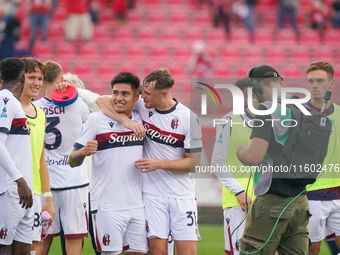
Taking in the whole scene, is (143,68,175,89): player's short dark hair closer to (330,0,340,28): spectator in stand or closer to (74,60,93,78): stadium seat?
(74,60,93,78): stadium seat

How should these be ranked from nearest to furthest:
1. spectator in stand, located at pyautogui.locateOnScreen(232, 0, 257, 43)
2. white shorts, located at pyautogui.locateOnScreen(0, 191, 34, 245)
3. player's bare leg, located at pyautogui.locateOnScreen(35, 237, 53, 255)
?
white shorts, located at pyautogui.locateOnScreen(0, 191, 34, 245)
player's bare leg, located at pyautogui.locateOnScreen(35, 237, 53, 255)
spectator in stand, located at pyautogui.locateOnScreen(232, 0, 257, 43)

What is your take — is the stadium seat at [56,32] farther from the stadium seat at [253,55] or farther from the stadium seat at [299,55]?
the stadium seat at [299,55]

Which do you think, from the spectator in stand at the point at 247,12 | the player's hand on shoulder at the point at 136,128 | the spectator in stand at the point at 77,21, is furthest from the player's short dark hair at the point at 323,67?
the spectator in stand at the point at 247,12

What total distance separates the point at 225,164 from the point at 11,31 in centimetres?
1391

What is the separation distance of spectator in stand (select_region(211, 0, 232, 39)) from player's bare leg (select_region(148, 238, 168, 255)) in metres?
15.7

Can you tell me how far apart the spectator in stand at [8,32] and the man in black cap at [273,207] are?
14363mm

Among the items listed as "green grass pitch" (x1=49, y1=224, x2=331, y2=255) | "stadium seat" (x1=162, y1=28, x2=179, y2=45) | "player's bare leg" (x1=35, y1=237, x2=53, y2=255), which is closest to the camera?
"player's bare leg" (x1=35, y1=237, x2=53, y2=255)

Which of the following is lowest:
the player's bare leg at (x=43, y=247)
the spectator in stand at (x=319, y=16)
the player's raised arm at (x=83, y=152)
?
the player's bare leg at (x=43, y=247)

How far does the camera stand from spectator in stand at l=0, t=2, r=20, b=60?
19.0 m

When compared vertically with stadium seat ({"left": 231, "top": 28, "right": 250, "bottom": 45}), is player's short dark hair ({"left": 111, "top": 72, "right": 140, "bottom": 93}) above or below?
below

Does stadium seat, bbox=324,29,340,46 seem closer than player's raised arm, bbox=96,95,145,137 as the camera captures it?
No

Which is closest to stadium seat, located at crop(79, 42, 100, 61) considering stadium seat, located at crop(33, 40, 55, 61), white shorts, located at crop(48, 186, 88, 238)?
stadium seat, located at crop(33, 40, 55, 61)

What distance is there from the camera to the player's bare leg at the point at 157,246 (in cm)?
647

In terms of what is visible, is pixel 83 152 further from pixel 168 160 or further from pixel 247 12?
pixel 247 12
